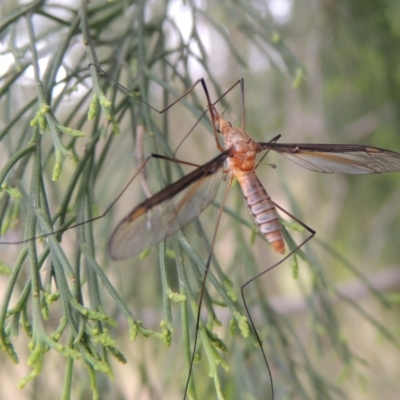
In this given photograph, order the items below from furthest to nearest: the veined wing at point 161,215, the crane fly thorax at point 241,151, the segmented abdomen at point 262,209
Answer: the crane fly thorax at point 241,151 → the segmented abdomen at point 262,209 → the veined wing at point 161,215

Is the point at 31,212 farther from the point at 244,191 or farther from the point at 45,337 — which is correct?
the point at 244,191

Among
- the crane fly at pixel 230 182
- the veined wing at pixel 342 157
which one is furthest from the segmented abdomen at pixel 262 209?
the veined wing at pixel 342 157

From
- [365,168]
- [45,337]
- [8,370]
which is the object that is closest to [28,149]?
[45,337]

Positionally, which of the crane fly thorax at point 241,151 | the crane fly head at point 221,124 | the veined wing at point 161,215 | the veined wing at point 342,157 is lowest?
the veined wing at point 161,215

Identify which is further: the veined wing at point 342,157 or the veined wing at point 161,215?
the veined wing at point 342,157

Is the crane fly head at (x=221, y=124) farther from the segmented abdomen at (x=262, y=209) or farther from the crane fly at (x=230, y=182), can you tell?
the segmented abdomen at (x=262, y=209)

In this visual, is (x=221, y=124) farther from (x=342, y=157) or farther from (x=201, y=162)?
(x=201, y=162)

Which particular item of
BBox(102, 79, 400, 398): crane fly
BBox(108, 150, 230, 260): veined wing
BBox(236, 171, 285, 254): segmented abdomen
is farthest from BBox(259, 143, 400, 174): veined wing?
BBox(108, 150, 230, 260): veined wing
